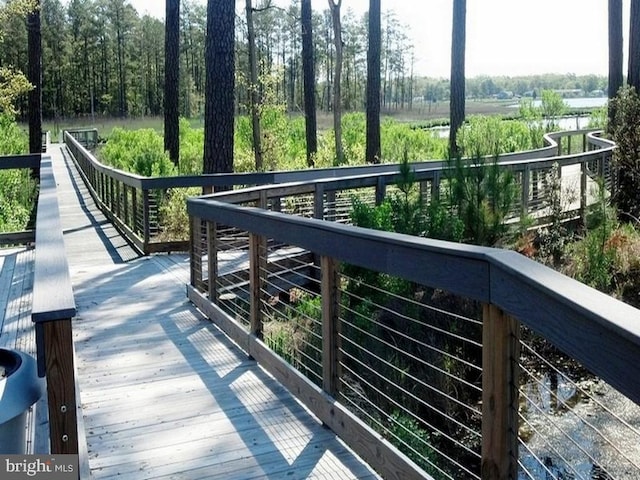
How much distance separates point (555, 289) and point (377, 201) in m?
6.58

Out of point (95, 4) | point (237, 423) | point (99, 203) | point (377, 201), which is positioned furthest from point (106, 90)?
point (237, 423)

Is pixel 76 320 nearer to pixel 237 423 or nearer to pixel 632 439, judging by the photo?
pixel 237 423

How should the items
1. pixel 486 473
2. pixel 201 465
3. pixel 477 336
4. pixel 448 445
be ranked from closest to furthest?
pixel 486 473 → pixel 201 465 → pixel 448 445 → pixel 477 336

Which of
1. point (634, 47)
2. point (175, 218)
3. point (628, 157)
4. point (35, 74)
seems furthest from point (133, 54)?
point (628, 157)

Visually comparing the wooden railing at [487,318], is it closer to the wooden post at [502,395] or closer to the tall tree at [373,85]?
the wooden post at [502,395]

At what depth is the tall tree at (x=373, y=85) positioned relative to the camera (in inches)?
699

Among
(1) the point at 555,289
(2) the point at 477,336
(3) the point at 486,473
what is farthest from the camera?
(2) the point at 477,336

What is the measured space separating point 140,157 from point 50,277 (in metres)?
12.1

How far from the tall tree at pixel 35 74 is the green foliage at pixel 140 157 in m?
1.98

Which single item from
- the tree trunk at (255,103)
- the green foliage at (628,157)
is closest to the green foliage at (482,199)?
the green foliage at (628,157)

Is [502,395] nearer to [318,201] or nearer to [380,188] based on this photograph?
[318,201]

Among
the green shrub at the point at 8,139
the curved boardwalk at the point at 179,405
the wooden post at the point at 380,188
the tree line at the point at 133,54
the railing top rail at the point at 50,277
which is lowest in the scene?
the curved boardwalk at the point at 179,405

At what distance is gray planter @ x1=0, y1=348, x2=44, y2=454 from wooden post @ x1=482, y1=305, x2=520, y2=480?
144cm

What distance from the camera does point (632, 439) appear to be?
5703 mm
